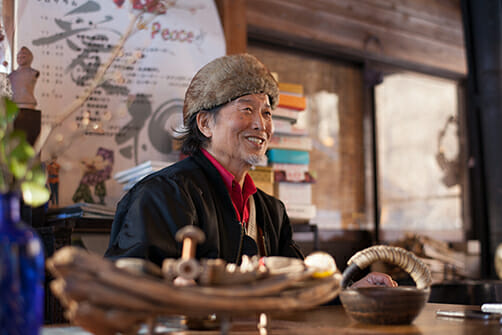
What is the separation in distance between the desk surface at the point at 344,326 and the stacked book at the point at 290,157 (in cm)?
169

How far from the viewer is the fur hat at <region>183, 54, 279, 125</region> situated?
217 cm

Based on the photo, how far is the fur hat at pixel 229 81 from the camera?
2.17m

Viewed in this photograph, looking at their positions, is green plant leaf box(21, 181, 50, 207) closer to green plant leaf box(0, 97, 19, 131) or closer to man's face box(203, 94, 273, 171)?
green plant leaf box(0, 97, 19, 131)

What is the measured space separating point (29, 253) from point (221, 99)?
1386mm

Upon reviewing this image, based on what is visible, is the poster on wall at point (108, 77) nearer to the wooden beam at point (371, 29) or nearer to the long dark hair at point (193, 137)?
the long dark hair at point (193, 137)

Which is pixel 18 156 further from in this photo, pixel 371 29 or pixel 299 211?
pixel 371 29

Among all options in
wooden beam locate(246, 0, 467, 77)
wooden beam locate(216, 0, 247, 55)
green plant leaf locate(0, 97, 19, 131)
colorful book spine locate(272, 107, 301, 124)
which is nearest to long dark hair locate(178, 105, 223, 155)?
wooden beam locate(216, 0, 247, 55)

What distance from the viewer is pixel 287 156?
329cm

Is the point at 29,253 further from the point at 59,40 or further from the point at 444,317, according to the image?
the point at 59,40

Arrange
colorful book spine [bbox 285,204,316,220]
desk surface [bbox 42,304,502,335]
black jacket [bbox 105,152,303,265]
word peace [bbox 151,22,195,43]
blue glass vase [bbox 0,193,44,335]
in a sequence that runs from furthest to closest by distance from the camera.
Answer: colorful book spine [bbox 285,204,316,220] → word peace [bbox 151,22,195,43] → black jacket [bbox 105,152,303,265] → desk surface [bbox 42,304,502,335] → blue glass vase [bbox 0,193,44,335]

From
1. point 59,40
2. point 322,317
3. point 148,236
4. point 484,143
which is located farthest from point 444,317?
point 484,143

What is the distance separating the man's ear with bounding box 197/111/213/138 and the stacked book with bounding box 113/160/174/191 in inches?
11.8

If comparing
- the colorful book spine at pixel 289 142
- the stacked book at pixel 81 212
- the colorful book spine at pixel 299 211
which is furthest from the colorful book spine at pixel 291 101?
the stacked book at pixel 81 212

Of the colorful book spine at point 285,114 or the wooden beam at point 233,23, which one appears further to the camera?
the colorful book spine at point 285,114
